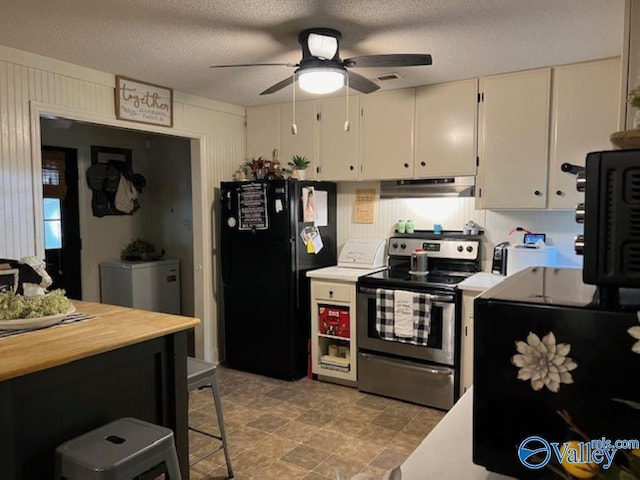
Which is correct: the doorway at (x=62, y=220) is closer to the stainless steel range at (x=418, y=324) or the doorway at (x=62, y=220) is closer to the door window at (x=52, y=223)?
the door window at (x=52, y=223)

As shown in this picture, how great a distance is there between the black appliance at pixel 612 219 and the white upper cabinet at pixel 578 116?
2.56 meters

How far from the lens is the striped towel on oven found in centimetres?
335

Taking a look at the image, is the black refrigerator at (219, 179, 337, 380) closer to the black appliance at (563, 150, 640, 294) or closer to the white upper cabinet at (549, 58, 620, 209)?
the white upper cabinet at (549, 58, 620, 209)

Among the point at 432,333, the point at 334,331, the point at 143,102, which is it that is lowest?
the point at 334,331

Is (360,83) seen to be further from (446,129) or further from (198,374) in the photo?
(198,374)

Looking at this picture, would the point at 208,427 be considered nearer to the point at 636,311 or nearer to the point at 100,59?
the point at 100,59

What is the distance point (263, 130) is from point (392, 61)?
2.19 meters

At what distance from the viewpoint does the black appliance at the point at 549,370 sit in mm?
756

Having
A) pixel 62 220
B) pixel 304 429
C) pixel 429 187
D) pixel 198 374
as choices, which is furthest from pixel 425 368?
pixel 62 220

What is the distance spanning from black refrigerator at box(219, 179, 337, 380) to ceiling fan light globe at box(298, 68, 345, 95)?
49.1 inches

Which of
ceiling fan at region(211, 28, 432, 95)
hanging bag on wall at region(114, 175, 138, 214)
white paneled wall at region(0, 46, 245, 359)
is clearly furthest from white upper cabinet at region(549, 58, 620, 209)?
hanging bag on wall at region(114, 175, 138, 214)

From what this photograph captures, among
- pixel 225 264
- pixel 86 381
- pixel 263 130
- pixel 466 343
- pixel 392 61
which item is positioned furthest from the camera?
pixel 263 130

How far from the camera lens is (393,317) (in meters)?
3.48

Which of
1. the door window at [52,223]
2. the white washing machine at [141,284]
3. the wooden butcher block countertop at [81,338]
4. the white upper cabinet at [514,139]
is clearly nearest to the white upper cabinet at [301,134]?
the white upper cabinet at [514,139]
